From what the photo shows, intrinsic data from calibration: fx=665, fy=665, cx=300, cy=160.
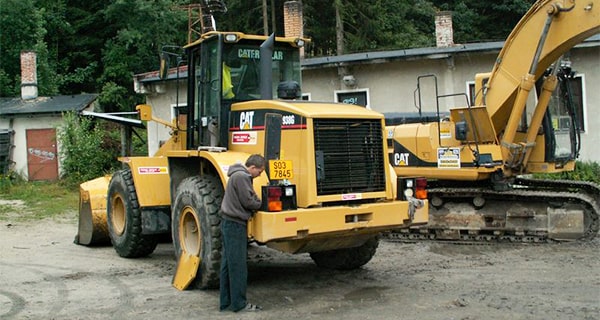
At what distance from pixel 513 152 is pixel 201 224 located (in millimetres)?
5174

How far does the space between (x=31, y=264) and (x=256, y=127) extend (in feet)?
14.5

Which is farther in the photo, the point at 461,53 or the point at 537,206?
the point at 461,53

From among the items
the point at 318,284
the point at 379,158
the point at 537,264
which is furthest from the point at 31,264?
the point at 537,264

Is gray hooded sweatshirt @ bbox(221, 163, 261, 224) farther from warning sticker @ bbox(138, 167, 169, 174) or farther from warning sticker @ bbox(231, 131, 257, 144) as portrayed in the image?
warning sticker @ bbox(138, 167, 169, 174)

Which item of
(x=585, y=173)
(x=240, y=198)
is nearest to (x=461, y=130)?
(x=240, y=198)

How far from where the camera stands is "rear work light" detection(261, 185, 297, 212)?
6695 millimetres

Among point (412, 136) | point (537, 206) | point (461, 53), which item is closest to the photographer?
point (537, 206)

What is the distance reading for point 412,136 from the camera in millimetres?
11266

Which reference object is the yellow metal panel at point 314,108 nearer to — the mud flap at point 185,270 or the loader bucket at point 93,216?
the mud flap at point 185,270

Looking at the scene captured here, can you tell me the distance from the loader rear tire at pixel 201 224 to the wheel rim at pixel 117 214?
225 centimetres

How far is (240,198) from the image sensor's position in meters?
6.62

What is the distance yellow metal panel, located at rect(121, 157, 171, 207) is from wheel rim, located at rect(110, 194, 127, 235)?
3.23 feet

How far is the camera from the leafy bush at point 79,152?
21.5 metres

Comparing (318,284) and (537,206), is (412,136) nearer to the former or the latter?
(537,206)
